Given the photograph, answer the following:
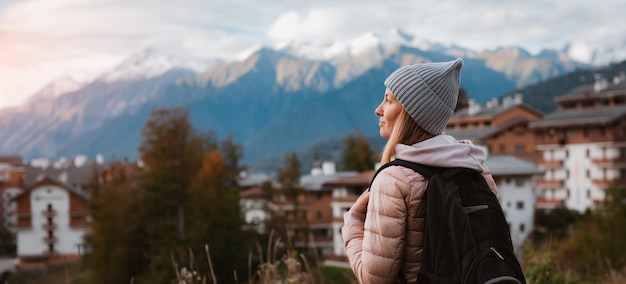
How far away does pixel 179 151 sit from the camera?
3181cm

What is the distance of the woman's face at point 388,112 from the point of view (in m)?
2.36

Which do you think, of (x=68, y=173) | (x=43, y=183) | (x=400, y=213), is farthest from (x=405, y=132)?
(x=68, y=173)

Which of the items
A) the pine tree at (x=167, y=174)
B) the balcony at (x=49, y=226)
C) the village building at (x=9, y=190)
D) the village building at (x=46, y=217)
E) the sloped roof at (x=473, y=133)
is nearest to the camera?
the pine tree at (x=167, y=174)

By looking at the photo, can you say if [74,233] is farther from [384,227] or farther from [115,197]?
[384,227]

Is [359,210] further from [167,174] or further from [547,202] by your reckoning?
[547,202]

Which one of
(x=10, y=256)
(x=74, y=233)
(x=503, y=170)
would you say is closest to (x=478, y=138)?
(x=503, y=170)

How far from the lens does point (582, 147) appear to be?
1959 inches

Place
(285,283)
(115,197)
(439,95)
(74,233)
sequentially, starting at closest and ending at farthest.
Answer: (439,95) < (285,283) < (115,197) < (74,233)

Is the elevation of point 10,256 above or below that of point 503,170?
below

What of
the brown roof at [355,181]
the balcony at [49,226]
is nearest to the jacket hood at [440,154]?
the brown roof at [355,181]

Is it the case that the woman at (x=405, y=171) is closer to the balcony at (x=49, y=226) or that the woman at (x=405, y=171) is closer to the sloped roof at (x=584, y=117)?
the sloped roof at (x=584, y=117)

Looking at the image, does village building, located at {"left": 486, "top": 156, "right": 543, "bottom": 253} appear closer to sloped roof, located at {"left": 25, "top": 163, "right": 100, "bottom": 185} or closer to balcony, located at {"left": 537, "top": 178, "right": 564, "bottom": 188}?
balcony, located at {"left": 537, "top": 178, "right": 564, "bottom": 188}

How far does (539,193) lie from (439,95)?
53.1 meters

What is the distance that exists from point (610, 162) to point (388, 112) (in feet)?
161
